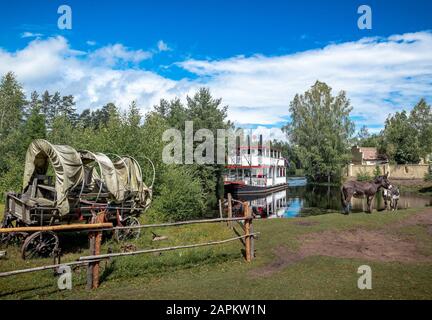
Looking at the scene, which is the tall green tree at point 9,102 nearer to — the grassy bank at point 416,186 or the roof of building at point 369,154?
the grassy bank at point 416,186

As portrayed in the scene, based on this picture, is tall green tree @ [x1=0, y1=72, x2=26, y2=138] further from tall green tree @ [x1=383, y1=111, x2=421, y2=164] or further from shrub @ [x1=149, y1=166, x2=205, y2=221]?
tall green tree @ [x1=383, y1=111, x2=421, y2=164]

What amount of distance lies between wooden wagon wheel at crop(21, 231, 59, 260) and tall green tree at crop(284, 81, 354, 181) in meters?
58.0

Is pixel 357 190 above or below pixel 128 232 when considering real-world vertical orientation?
above

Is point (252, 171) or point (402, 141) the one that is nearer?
point (252, 171)

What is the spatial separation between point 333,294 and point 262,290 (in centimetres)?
191

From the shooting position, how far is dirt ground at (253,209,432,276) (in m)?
13.4

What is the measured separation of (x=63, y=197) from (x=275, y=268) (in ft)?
27.8

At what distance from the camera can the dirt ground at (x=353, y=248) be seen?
1336 cm

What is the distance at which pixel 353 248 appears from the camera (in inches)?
583

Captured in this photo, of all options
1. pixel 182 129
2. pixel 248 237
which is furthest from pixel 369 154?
pixel 248 237

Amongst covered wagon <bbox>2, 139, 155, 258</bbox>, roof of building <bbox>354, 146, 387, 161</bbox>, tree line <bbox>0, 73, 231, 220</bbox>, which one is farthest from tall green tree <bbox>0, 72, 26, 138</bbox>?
roof of building <bbox>354, 146, 387, 161</bbox>

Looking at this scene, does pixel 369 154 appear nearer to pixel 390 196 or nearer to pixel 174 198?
pixel 390 196

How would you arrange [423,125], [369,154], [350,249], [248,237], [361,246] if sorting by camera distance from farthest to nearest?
[369,154]
[423,125]
[361,246]
[350,249]
[248,237]
